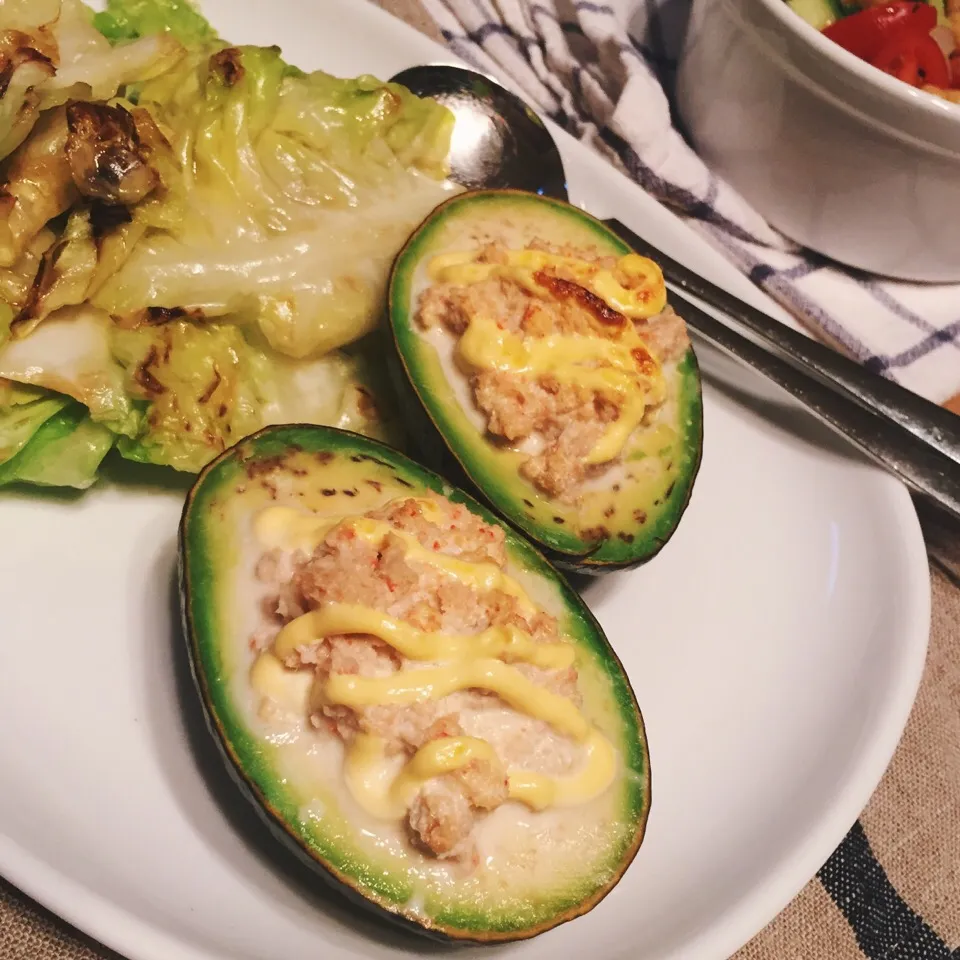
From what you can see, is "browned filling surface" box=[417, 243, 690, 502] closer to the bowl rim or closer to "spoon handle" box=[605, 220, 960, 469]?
"spoon handle" box=[605, 220, 960, 469]

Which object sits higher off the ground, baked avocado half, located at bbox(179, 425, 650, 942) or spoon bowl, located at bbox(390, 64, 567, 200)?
spoon bowl, located at bbox(390, 64, 567, 200)

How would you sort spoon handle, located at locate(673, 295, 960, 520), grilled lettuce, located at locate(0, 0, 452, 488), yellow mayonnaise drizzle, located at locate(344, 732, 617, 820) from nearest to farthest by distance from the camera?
1. yellow mayonnaise drizzle, located at locate(344, 732, 617, 820)
2. grilled lettuce, located at locate(0, 0, 452, 488)
3. spoon handle, located at locate(673, 295, 960, 520)

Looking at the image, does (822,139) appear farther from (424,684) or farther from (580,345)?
(424,684)

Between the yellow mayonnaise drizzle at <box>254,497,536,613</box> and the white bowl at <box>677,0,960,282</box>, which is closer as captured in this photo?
the yellow mayonnaise drizzle at <box>254,497,536,613</box>

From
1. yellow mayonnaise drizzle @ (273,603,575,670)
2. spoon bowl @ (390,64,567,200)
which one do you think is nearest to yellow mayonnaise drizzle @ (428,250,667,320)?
spoon bowl @ (390,64,567,200)

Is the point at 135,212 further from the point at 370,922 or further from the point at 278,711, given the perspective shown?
the point at 370,922

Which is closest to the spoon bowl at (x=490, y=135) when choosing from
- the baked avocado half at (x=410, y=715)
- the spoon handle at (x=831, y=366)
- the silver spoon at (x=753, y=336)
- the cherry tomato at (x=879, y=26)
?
the silver spoon at (x=753, y=336)

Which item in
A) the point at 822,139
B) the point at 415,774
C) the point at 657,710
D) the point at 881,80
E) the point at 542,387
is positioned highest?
the point at 881,80

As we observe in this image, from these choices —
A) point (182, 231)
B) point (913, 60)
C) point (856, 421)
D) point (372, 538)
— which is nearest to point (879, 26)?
point (913, 60)

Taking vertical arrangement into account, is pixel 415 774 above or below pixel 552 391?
below
